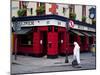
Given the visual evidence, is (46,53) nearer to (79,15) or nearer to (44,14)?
(44,14)

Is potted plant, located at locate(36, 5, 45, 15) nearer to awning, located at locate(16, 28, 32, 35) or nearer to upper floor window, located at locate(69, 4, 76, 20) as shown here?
awning, located at locate(16, 28, 32, 35)

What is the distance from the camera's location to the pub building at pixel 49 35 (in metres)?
3.80

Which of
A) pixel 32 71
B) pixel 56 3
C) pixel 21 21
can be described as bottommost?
pixel 32 71

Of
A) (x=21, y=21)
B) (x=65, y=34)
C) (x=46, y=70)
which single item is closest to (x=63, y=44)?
(x=65, y=34)

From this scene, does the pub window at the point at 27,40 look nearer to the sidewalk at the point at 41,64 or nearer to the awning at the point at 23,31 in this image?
the awning at the point at 23,31

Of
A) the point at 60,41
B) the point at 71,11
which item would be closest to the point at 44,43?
the point at 60,41

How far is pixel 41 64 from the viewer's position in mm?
3926

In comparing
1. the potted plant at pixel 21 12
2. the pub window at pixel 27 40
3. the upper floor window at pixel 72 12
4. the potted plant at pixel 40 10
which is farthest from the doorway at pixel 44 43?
the upper floor window at pixel 72 12

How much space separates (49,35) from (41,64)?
465mm

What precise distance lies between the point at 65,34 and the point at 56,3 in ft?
1.69

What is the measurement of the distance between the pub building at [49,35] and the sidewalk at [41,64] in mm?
79

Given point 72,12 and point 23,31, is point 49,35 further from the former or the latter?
point 72,12

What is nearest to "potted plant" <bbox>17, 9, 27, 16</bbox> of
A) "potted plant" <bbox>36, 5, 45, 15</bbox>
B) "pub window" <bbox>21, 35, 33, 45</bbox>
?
"potted plant" <bbox>36, 5, 45, 15</bbox>

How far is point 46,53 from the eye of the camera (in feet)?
13.0
